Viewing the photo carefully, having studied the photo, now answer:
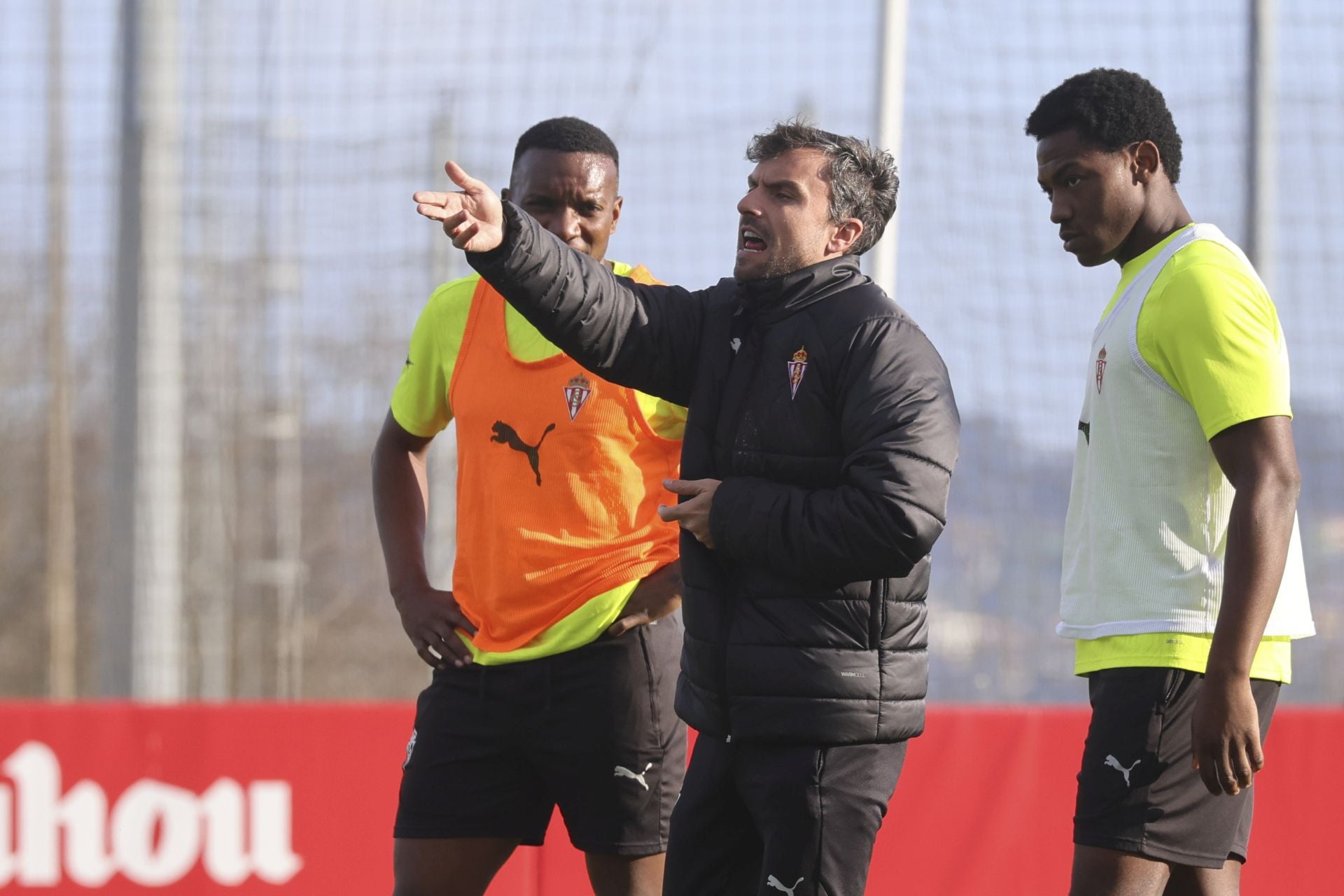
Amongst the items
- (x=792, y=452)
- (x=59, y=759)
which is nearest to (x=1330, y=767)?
(x=792, y=452)

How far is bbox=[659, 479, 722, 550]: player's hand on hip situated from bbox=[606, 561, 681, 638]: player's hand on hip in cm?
65

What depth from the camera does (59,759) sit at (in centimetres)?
441

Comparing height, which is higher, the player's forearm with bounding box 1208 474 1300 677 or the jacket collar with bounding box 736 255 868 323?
the jacket collar with bounding box 736 255 868 323

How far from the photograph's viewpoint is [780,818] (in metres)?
2.50

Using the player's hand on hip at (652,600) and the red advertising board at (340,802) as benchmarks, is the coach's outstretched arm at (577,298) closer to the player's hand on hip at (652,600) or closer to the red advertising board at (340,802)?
the player's hand on hip at (652,600)

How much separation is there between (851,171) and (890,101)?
122 inches

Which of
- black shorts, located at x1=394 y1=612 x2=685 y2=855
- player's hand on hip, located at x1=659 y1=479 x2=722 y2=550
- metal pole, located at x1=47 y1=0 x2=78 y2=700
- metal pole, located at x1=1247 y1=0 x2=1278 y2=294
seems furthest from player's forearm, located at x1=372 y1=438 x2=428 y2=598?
metal pole, located at x1=1247 y1=0 x2=1278 y2=294

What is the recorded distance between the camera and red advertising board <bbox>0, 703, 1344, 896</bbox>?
4379 mm

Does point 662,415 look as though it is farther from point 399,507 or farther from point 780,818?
point 780,818

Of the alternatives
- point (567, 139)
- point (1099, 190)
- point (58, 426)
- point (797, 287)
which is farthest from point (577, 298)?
point (58, 426)

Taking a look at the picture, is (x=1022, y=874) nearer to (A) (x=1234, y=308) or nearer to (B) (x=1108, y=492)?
(B) (x=1108, y=492)

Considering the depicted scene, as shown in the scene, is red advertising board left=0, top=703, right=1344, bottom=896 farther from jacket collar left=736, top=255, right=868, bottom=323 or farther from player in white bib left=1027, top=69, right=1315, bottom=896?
jacket collar left=736, top=255, right=868, bottom=323

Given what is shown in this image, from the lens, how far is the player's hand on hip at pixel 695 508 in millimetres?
2533

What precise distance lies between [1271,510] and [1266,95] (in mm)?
4012
